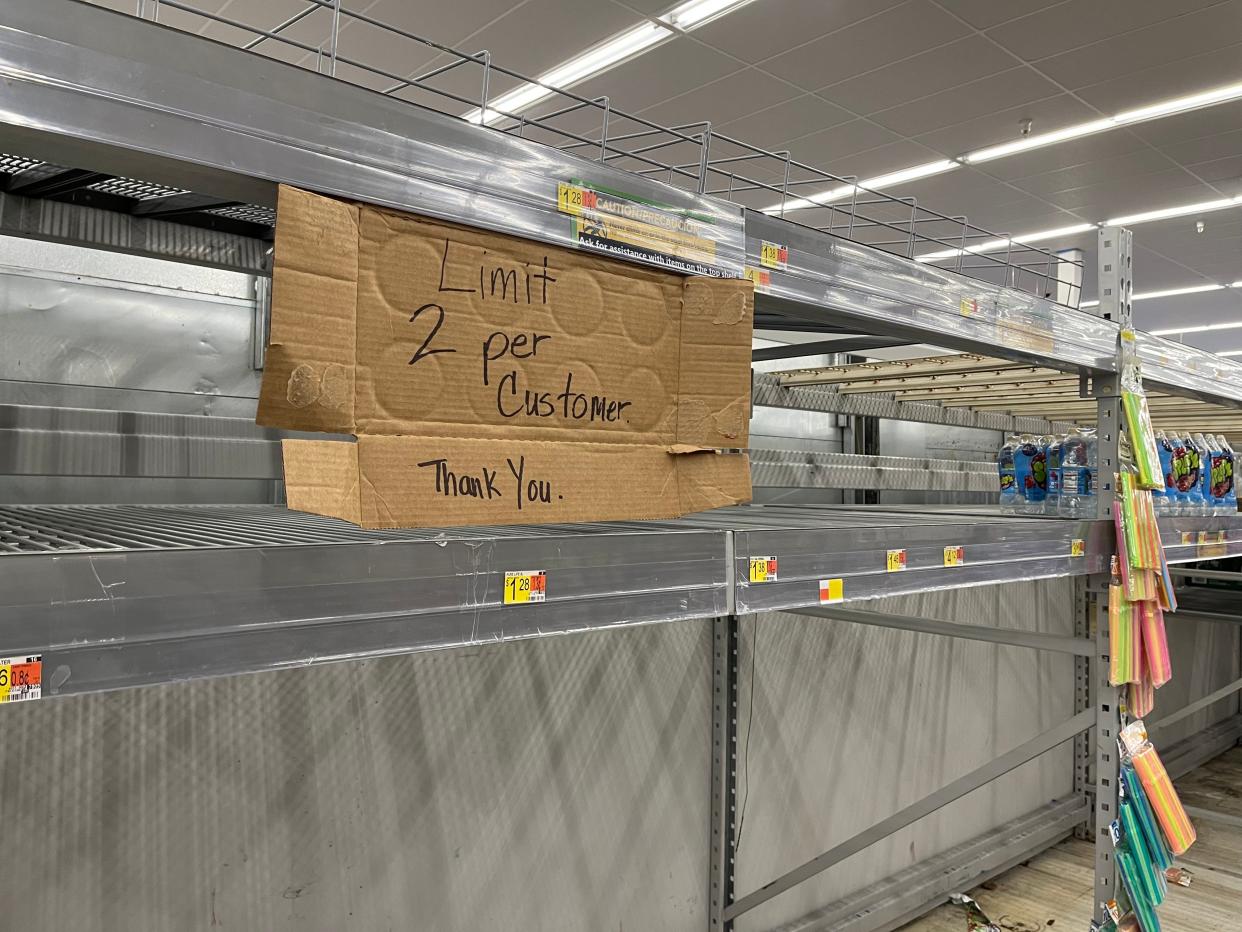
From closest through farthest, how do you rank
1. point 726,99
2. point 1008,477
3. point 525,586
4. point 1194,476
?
point 525,586, point 1008,477, point 1194,476, point 726,99

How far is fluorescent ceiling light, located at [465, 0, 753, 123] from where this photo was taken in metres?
3.63

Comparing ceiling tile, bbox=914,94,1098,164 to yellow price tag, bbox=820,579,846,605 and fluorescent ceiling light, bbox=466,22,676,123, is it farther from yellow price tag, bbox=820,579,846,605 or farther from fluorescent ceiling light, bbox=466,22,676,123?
yellow price tag, bbox=820,579,846,605

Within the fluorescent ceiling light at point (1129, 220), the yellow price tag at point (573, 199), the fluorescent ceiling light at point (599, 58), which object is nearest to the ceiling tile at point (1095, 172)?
the fluorescent ceiling light at point (1129, 220)

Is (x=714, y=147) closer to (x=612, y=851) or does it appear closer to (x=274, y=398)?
(x=612, y=851)

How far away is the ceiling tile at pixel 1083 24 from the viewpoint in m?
3.46

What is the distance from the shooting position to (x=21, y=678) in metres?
0.56

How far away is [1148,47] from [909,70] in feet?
3.21

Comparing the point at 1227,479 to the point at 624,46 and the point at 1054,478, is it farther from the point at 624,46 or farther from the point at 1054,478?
the point at 624,46

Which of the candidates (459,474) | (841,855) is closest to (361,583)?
(459,474)

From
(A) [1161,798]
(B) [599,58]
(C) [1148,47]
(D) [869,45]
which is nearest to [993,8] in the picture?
(D) [869,45]

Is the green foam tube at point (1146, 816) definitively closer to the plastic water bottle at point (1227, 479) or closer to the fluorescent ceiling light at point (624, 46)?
the plastic water bottle at point (1227, 479)

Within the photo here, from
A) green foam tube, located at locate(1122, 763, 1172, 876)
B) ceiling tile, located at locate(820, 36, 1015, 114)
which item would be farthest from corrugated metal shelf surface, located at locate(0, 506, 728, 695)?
ceiling tile, located at locate(820, 36, 1015, 114)

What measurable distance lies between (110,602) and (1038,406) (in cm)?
295

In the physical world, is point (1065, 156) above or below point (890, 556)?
above
